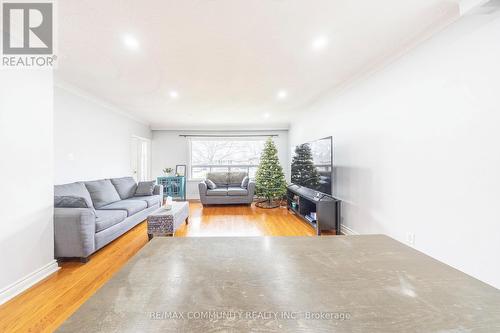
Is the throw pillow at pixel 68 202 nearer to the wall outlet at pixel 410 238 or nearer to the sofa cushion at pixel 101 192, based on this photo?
the sofa cushion at pixel 101 192

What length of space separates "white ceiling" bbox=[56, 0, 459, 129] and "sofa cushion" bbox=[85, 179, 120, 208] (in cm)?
160

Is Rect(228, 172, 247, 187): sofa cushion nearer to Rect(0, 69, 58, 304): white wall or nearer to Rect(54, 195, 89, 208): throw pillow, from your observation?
Rect(54, 195, 89, 208): throw pillow

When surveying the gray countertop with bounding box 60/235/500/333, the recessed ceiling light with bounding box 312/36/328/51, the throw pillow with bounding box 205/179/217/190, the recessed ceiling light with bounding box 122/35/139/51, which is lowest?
the throw pillow with bounding box 205/179/217/190

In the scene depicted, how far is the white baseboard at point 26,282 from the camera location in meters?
1.79

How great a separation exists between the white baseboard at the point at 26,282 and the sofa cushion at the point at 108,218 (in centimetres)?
53

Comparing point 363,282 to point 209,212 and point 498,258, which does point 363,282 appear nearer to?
point 498,258

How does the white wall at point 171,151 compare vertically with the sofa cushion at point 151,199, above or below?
above

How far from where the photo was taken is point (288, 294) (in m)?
0.53

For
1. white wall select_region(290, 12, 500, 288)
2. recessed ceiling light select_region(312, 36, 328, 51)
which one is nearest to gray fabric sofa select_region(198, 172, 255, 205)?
white wall select_region(290, 12, 500, 288)

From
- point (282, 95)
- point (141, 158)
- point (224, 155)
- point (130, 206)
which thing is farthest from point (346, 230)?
point (141, 158)

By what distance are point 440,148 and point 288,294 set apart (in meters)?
2.21

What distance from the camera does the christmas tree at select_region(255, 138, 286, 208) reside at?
219 inches

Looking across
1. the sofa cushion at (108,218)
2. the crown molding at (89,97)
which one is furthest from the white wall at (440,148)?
the crown molding at (89,97)

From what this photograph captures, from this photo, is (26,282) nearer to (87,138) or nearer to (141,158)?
(87,138)
